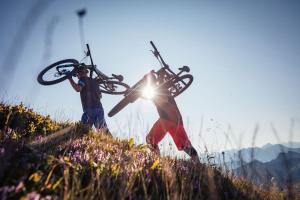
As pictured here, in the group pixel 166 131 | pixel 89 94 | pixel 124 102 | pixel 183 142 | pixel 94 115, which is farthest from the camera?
pixel 89 94

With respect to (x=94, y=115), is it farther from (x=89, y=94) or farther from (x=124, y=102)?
(x=124, y=102)

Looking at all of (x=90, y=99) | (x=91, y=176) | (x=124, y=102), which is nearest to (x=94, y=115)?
(x=90, y=99)

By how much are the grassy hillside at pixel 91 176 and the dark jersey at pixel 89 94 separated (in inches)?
160

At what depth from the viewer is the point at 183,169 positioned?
4660mm

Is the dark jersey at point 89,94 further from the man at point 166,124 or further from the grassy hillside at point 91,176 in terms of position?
the grassy hillside at point 91,176

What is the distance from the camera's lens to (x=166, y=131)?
25.9ft

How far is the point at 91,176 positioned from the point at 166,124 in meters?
4.91

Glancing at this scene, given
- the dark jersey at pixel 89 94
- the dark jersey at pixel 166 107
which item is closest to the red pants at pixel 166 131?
the dark jersey at pixel 166 107

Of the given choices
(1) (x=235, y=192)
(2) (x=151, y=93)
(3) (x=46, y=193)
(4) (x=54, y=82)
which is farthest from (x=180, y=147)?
(4) (x=54, y=82)

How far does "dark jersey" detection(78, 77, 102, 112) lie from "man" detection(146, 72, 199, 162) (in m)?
2.72

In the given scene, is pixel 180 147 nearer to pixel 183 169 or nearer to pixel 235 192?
pixel 183 169

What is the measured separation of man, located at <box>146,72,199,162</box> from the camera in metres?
7.38

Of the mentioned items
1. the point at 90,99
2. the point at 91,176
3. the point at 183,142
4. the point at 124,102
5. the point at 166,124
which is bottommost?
the point at 91,176

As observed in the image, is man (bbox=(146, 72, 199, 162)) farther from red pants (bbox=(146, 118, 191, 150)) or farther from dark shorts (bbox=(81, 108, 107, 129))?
dark shorts (bbox=(81, 108, 107, 129))
